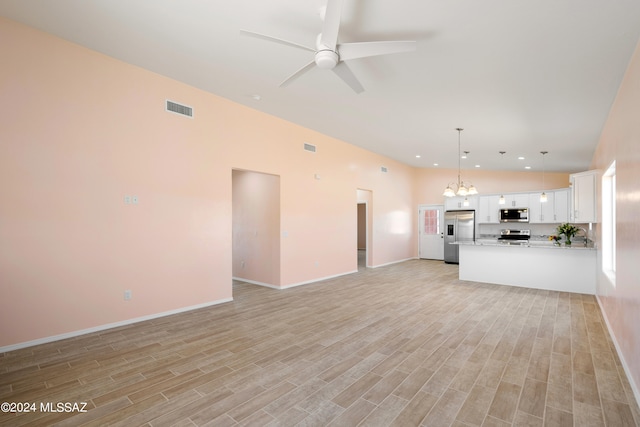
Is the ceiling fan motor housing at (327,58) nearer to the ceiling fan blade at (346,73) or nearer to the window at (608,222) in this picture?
the ceiling fan blade at (346,73)

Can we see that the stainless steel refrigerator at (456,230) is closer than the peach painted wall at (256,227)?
No

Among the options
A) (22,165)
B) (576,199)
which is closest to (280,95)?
(22,165)

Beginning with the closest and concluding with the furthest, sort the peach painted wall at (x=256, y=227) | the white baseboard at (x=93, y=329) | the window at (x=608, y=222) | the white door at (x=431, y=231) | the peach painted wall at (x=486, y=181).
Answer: the white baseboard at (x=93, y=329)
the window at (x=608, y=222)
the peach painted wall at (x=256, y=227)
the peach painted wall at (x=486, y=181)
the white door at (x=431, y=231)

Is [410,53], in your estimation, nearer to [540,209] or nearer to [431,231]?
[540,209]

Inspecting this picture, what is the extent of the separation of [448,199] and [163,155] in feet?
29.7

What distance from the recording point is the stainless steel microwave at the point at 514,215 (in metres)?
9.12

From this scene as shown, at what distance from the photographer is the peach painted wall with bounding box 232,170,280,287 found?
20.9ft

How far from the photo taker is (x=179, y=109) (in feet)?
15.4

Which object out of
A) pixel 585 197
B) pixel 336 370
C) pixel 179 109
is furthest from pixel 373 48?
pixel 585 197

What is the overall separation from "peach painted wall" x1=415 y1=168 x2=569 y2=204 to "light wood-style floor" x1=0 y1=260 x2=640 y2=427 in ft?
19.3

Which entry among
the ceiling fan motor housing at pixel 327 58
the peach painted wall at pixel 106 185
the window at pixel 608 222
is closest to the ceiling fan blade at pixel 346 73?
the ceiling fan motor housing at pixel 327 58

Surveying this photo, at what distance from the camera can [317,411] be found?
7.45 feet

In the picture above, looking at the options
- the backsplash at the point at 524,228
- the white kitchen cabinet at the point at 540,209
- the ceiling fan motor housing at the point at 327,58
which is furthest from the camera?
the backsplash at the point at 524,228

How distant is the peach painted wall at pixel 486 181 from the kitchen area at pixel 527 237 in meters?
0.50
